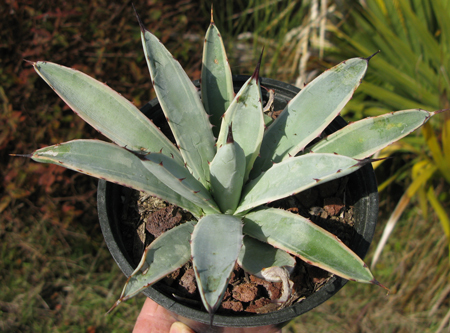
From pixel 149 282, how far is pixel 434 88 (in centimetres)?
154

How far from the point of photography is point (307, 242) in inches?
29.4

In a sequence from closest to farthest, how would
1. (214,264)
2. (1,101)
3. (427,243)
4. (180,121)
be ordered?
1. (214,264)
2. (180,121)
3. (1,101)
4. (427,243)

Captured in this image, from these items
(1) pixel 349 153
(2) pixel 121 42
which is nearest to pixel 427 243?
(1) pixel 349 153

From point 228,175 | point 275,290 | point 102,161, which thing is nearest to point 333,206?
point 275,290

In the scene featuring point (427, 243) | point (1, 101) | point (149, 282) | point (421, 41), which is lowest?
point (427, 243)

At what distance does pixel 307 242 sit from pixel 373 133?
0.33 metres

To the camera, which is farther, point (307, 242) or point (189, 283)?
point (189, 283)

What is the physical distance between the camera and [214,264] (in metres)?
0.67

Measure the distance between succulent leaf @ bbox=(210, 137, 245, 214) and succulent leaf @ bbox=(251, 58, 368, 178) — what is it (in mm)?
143

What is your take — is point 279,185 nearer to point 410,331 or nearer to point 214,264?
point 214,264

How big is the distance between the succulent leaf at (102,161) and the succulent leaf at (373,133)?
1.52ft

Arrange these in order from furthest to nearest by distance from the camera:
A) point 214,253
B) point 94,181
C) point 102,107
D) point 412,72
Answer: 1. point 94,181
2. point 412,72
3. point 102,107
4. point 214,253

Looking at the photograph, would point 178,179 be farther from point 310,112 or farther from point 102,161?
point 310,112

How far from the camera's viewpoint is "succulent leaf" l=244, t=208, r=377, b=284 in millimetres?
700
